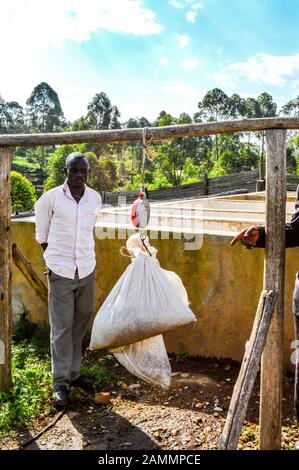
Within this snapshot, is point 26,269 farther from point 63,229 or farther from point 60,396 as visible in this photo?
point 60,396

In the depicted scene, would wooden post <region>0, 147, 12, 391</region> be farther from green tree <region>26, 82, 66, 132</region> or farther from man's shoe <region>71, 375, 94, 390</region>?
green tree <region>26, 82, 66, 132</region>

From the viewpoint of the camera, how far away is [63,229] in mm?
2975

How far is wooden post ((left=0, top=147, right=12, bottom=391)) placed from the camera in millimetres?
3119

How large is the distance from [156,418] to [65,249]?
1130mm

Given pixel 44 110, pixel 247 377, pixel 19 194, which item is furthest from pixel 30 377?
pixel 44 110

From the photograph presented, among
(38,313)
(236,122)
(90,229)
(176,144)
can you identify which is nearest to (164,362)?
(90,229)

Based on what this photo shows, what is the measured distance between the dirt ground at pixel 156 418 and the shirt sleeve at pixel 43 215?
103cm

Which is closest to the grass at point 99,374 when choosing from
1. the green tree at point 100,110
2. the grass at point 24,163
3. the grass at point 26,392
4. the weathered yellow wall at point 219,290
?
the grass at point 26,392

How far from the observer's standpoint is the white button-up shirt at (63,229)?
296 centimetres

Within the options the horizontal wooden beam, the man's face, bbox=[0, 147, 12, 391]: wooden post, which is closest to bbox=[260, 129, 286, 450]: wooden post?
the horizontal wooden beam

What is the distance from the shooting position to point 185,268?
145 inches

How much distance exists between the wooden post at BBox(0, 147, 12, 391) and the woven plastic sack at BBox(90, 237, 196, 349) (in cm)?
71

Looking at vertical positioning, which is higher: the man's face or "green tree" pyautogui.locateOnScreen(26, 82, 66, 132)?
"green tree" pyautogui.locateOnScreen(26, 82, 66, 132)
